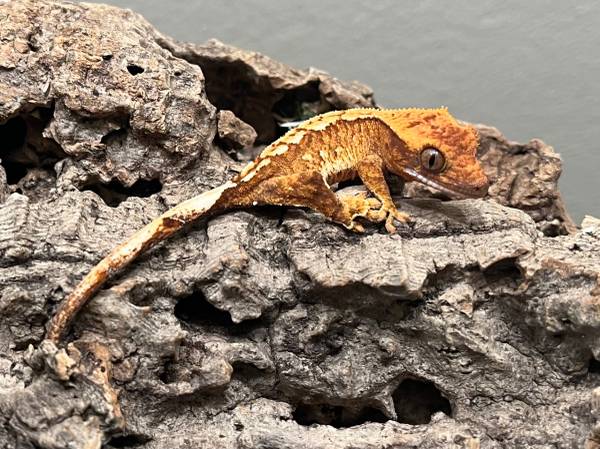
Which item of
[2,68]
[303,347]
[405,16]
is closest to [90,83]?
[2,68]

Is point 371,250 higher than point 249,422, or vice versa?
point 371,250

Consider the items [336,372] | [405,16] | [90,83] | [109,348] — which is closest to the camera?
[109,348]

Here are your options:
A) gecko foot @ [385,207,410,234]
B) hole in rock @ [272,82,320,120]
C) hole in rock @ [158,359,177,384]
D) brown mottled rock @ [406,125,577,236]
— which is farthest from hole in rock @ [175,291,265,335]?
hole in rock @ [272,82,320,120]

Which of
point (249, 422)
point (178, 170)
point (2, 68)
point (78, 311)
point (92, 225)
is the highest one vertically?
point (2, 68)

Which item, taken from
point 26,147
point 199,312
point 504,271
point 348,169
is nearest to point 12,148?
point 26,147

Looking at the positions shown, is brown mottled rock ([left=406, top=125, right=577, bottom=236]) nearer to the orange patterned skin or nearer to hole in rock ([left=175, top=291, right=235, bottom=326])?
the orange patterned skin

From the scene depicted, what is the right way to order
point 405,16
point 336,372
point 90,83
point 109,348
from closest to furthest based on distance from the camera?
point 109,348 → point 336,372 → point 90,83 → point 405,16

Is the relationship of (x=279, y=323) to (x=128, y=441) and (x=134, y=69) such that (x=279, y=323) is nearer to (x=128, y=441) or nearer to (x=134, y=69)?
(x=128, y=441)

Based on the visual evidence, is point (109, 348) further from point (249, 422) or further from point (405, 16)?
point (405, 16)
